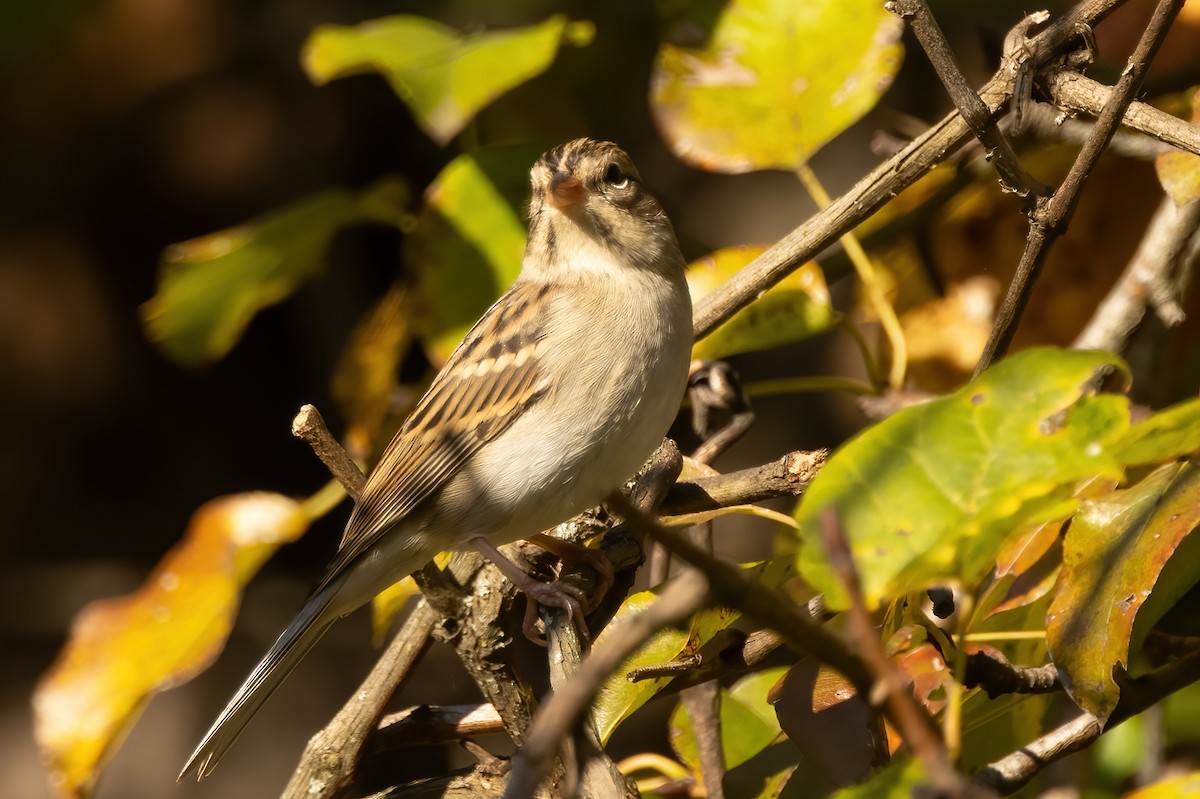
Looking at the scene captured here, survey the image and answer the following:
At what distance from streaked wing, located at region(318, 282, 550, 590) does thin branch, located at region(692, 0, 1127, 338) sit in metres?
0.35

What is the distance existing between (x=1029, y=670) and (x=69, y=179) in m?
3.32

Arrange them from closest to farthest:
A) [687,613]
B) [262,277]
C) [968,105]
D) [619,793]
A: [687,613] → [619,793] → [968,105] → [262,277]

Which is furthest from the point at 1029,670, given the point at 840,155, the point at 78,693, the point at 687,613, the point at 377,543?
the point at 840,155

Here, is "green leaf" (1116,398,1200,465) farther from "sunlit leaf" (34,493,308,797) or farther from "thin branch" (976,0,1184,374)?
"sunlit leaf" (34,493,308,797)

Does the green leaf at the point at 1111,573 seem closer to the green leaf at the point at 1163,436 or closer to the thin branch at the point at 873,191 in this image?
the green leaf at the point at 1163,436

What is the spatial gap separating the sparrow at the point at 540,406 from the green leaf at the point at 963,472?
2.94 feet

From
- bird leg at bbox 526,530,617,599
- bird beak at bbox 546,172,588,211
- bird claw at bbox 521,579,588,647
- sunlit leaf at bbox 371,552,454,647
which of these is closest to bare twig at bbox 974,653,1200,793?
bird claw at bbox 521,579,588,647

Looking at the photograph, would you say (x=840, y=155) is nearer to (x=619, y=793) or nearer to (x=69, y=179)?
(x=69, y=179)

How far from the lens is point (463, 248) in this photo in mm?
2490

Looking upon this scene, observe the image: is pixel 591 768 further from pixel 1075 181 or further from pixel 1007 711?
pixel 1075 181

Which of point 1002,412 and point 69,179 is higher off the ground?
point 69,179

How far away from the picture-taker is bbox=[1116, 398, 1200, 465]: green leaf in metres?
1.32

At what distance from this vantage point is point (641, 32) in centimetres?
320

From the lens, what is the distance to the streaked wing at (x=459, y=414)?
2287 mm
